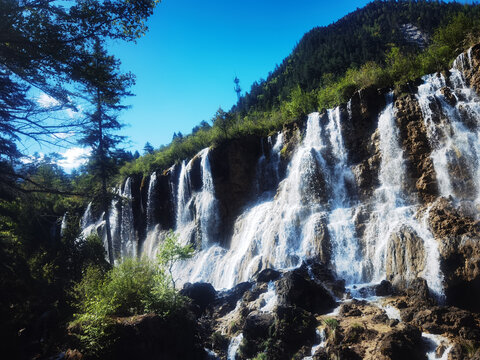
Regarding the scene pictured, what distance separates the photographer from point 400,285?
425 inches

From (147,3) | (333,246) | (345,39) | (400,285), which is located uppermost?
(345,39)

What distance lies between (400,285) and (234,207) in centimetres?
1343

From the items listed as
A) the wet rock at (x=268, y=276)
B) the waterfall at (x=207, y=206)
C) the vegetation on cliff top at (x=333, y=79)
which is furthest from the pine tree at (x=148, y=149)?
the wet rock at (x=268, y=276)

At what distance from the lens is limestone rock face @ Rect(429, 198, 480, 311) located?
30.6ft

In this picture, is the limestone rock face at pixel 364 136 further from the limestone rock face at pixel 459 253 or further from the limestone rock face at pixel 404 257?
the limestone rock face at pixel 459 253

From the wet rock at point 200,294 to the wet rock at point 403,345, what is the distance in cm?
846

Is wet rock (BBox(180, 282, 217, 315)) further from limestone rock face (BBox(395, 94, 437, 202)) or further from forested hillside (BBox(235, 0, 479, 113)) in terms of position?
forested hillside (BBox(235, 0, 479, 113))

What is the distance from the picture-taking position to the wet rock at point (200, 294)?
532 inches

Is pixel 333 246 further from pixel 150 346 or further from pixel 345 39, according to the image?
pixel 345 39

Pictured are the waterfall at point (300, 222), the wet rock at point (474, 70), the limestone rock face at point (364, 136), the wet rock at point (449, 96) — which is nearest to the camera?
the wet rock at point (474, 70)

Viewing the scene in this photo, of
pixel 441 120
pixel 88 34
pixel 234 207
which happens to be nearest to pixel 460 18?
pixel 441 120

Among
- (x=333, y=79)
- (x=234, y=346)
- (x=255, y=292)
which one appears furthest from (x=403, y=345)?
(x=333, y=79)

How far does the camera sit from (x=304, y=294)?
10.6m

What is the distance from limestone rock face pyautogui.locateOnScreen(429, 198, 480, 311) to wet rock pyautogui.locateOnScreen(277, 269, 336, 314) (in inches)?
165
